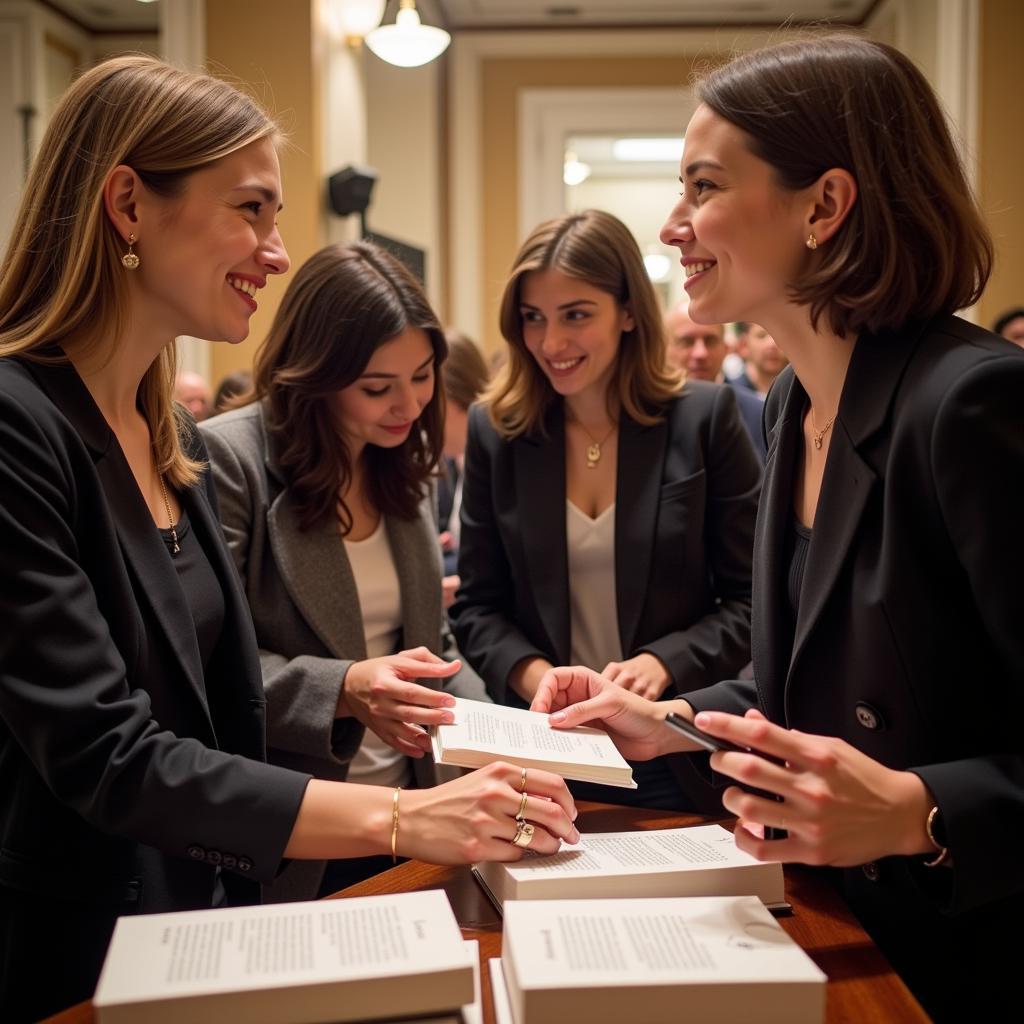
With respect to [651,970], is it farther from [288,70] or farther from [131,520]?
[288,70]

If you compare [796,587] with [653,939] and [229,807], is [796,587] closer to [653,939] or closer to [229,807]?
[653,939]

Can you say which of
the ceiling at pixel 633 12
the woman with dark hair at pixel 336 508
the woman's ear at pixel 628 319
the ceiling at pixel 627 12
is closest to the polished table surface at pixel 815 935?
the woman with dark hair at pixel 336 508

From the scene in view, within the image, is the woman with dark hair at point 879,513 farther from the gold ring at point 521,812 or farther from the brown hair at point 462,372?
the brown hair at point 462,372

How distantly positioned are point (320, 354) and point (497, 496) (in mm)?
520

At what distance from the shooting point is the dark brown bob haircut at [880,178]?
135 cm

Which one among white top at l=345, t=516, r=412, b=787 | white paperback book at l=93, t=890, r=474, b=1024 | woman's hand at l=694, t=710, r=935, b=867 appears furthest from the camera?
white top at l=345, t=516, r=412, b=787

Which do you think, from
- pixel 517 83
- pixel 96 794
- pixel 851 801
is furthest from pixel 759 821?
pixel 517 83

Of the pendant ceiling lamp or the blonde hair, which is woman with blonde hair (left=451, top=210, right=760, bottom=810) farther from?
the pendant ceiling lamp

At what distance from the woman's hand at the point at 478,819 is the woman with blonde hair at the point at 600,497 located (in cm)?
84

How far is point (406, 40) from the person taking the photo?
541 cm

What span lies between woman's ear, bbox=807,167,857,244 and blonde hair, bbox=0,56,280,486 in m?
0.89

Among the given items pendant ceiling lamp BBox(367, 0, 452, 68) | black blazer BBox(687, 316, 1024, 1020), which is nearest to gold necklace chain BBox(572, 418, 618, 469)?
black blazer BBox(687, 316, 1024, 1020)

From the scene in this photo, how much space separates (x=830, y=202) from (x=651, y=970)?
1003 mm

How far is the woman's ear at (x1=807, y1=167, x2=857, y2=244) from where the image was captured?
4.56 feet
